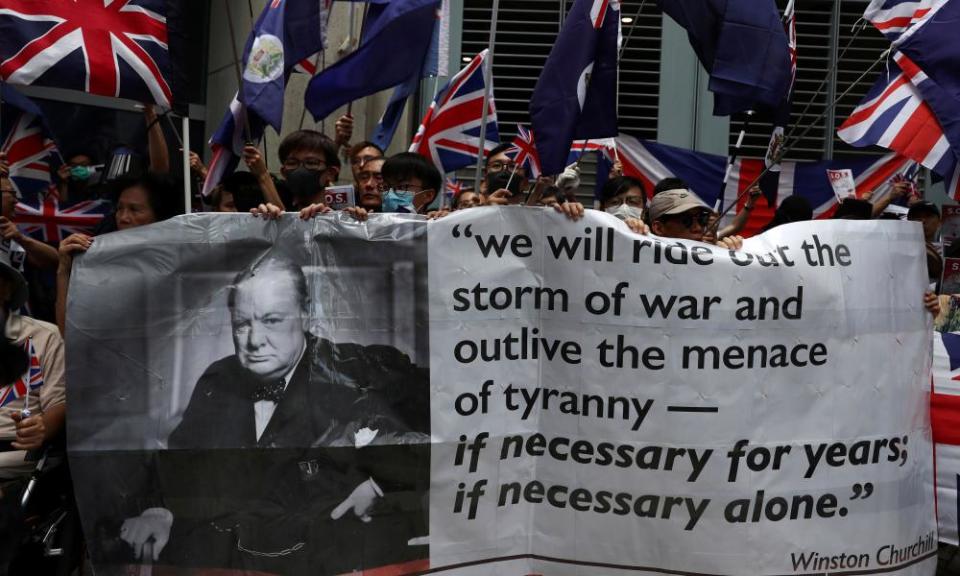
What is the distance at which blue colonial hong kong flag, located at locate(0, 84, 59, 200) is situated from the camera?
22.9ft

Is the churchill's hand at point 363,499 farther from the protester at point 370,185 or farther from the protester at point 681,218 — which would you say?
the protester at point 370,185

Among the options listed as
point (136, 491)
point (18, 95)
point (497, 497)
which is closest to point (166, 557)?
point (136, 491)

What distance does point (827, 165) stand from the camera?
9.83 metres

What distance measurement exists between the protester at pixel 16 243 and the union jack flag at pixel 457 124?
7.84 feet

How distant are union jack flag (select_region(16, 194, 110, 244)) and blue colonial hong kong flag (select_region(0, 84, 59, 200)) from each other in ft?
0.42

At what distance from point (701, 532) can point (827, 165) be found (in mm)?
6056

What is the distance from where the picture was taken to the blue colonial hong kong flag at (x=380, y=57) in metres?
5.93

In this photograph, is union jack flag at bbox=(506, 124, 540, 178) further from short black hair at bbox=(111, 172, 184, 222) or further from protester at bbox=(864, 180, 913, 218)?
short black hair at bbox=(111, 172, 184, 222)

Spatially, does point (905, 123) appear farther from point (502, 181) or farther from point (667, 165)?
point (667, 165)

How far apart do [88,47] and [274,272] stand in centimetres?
146

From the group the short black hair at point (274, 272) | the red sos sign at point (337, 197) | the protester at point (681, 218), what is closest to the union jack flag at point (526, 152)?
the red sos sign at point (337, 197)

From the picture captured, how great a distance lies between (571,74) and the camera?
202 inches

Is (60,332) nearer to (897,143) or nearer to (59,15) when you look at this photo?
(59,15)

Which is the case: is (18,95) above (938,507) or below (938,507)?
above
